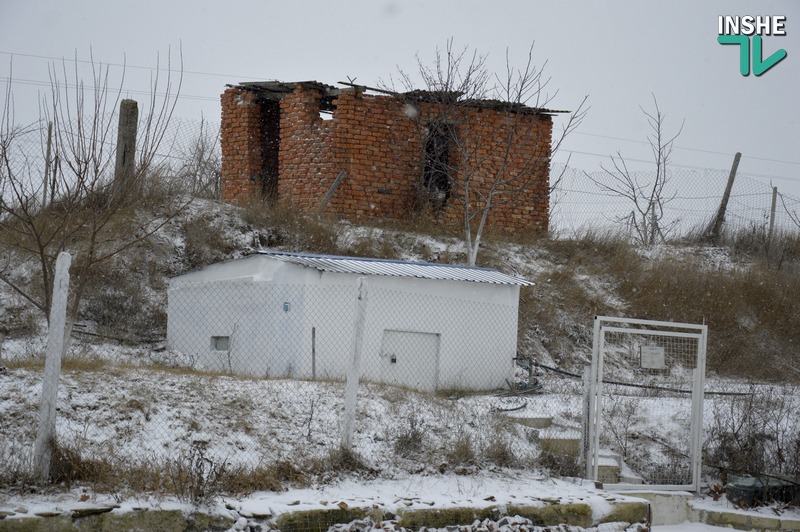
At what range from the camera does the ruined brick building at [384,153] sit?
2039 cm

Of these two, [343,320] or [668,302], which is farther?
[668,302]

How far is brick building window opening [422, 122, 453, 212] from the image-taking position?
21.2 m

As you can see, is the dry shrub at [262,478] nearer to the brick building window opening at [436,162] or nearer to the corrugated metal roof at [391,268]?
the corrugated metal roof at [391,268]

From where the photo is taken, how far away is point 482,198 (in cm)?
2070

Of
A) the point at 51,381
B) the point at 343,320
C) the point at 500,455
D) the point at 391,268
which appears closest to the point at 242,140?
the point at 391,268

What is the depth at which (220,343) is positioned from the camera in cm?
1471

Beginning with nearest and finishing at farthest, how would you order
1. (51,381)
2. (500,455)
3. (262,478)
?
(51,381) < (262,478) < (500,455)

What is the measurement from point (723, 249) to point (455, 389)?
13.4 meters

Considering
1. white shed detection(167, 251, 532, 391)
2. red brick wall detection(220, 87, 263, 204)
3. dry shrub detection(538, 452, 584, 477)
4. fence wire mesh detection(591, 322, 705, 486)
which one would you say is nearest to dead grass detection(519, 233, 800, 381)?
white shed detection(167, 251, 532, 391)

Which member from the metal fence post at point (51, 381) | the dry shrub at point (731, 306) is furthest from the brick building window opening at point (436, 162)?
the metal fence post at point (51, 381)

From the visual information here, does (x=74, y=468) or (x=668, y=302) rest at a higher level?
(x=668, y=302)

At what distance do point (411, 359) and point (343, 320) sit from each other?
143cm

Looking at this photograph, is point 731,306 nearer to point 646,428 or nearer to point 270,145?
point 646,428

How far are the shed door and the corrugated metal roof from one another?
1.00 m
